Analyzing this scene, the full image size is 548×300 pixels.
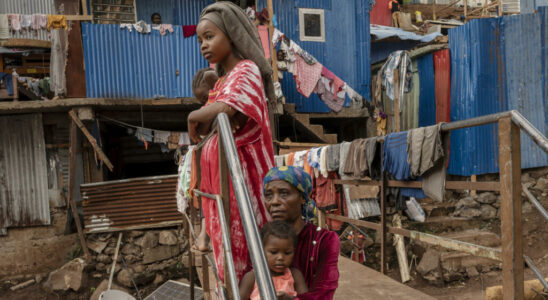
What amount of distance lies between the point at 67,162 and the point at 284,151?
543cm

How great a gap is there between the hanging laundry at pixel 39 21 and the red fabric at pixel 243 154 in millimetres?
8273

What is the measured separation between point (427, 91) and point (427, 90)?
0.03m

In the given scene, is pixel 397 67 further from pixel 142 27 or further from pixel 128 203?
pixel 128 203

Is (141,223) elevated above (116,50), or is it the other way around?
(116,50)

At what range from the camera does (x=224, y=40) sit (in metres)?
2.00

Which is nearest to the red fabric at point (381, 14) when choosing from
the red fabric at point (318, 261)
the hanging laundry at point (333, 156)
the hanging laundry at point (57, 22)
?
the hanging laundry at point (57, 22)

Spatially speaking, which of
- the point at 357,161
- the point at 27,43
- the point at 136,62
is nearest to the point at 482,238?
the point at 357,161

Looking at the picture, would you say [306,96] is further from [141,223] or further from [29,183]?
[29,183]

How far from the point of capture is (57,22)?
808 centimetres

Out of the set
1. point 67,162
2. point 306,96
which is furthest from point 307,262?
point 67,162

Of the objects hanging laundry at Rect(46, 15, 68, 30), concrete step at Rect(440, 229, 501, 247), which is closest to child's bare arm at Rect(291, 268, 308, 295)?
concrete step at Rect(440, 229, 501, 247)

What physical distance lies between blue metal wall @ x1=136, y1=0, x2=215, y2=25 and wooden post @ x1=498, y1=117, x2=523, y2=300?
974 cm

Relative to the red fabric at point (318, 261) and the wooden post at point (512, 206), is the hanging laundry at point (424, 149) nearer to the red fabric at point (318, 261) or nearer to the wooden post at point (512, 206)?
the wooden post at point (512, 206)

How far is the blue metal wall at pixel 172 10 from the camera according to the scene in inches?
394
